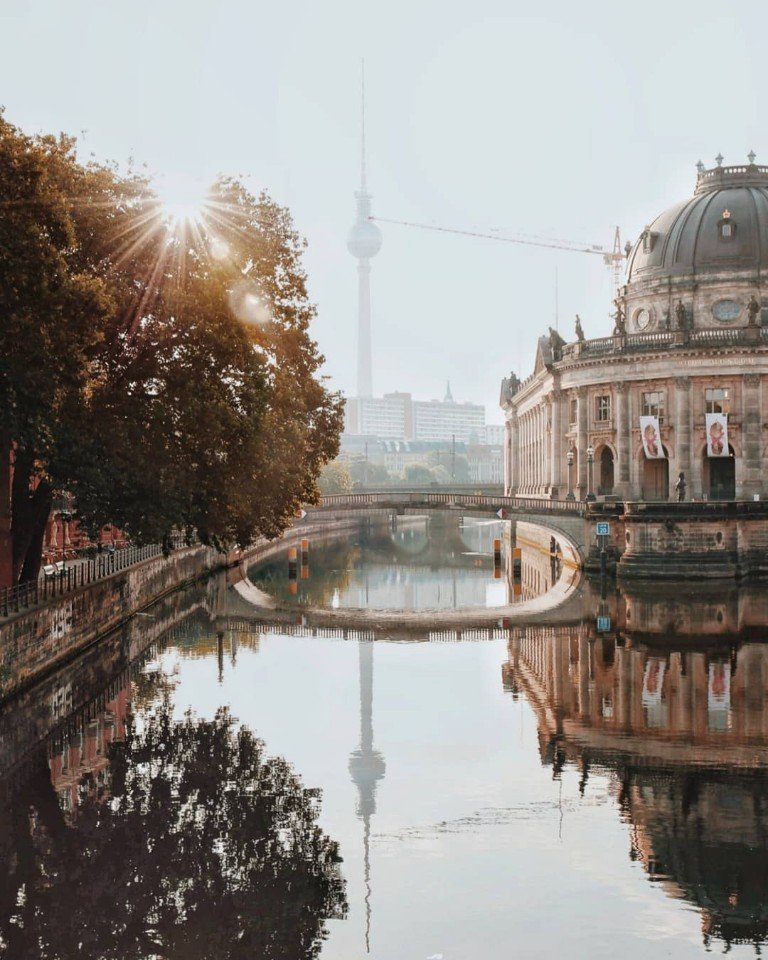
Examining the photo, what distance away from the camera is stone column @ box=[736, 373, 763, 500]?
269ft

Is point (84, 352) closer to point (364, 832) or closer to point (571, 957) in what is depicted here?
point (364, 832)

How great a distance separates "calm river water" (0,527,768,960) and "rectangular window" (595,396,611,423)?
138 ft

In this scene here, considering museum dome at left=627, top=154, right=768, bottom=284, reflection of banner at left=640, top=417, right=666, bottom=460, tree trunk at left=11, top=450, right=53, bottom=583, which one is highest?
museum dome at left=627, top=154, right=768, bottom=284

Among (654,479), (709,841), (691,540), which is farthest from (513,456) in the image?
(709,841)

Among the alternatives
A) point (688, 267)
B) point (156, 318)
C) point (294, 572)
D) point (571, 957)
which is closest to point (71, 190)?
point (156, 318)

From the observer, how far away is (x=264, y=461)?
41.8 m

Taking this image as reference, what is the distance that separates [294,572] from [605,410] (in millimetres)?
27784

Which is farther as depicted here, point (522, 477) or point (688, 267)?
point (522, 477)

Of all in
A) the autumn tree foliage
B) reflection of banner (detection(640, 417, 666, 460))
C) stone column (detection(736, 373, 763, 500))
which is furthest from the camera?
reflection of banner (detection(640, 417, 666, 460))

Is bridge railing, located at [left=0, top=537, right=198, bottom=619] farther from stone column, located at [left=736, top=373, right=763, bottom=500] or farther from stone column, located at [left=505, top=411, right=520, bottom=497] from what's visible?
stone column, located at [left=505, top=411, right=520, bottom=497]

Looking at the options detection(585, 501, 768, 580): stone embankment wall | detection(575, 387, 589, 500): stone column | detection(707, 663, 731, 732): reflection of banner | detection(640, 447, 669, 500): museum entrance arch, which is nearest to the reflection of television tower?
detection(707, 663, 731, 732): reflection of banner

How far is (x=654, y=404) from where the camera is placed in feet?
281

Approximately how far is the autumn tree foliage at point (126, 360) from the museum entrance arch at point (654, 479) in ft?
160

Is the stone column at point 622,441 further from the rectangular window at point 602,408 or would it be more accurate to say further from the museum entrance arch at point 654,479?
the rectangular window at point 602,408
